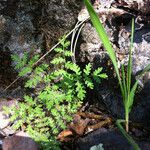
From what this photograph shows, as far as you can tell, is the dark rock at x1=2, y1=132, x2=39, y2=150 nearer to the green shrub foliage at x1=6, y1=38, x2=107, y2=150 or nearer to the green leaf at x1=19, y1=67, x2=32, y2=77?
the green shrub foliage at x1=6, y1=38, x2=107, y2=150

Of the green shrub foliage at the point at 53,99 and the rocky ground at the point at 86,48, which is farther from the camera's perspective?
the green shrub foliage at the point at 53,99

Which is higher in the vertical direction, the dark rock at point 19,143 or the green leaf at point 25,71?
the green leaf at point 25,71

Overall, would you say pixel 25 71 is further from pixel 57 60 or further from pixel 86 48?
pixel 86 48

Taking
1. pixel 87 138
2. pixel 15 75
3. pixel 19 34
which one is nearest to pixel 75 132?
pixel 87 138

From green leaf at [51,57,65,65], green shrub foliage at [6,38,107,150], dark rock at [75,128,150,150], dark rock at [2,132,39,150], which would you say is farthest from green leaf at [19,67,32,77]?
dark rock at [75,128,150,150]

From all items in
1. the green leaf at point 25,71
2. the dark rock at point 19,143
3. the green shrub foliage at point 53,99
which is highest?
the green leaf at point 25,71

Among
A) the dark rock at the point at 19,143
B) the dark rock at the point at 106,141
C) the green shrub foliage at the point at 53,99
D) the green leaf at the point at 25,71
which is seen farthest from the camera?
the green leaf at the point at 25,71

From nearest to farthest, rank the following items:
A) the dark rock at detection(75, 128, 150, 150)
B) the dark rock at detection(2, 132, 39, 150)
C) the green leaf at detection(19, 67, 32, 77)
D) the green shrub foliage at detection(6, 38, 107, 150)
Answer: the dark rock at detection(75, 128, 150, 150)
the dark rock at detection(2, 132, 39, 150)
the green shrub foliage at detection(6, 38, 107, 150)
the green leaf at detection(19, 67, 32, 77)

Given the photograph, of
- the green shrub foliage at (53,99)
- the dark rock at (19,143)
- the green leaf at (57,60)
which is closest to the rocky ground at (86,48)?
the dark rock at (19,143)

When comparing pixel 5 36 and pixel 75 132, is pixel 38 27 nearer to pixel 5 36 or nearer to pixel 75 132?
pixel 5 36

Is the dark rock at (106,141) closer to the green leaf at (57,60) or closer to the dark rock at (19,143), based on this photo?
the dark rock at (19,143)
